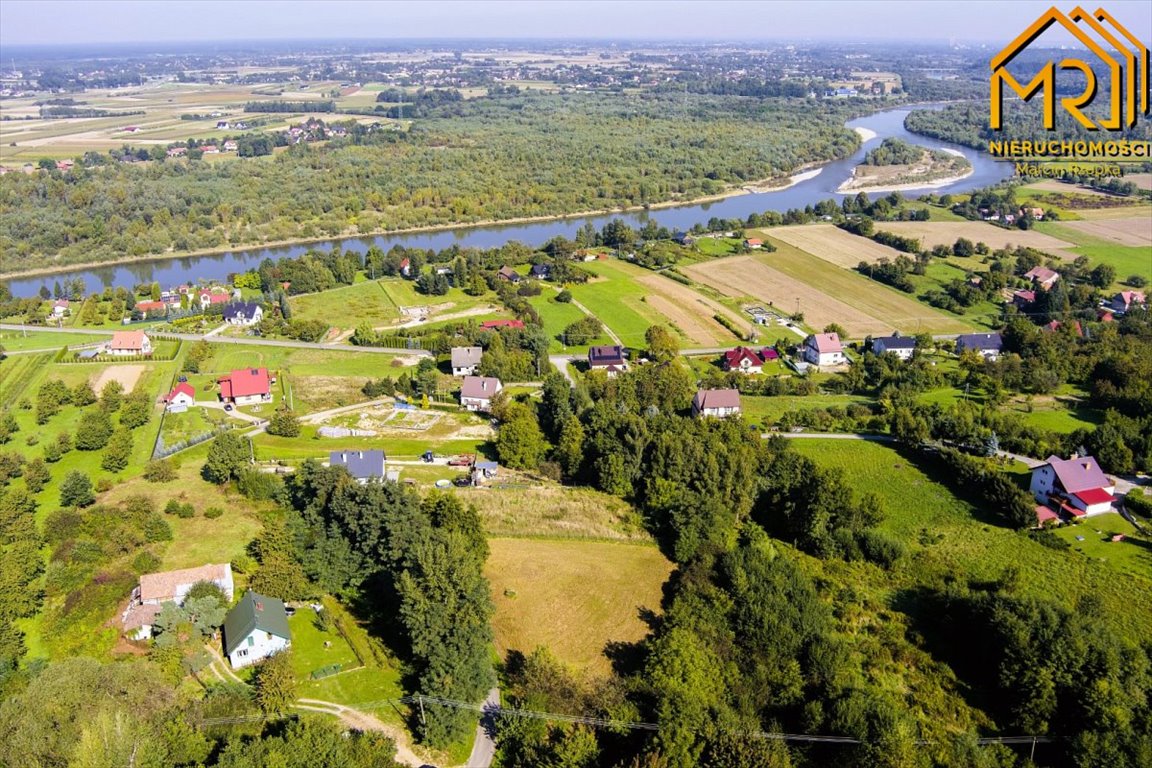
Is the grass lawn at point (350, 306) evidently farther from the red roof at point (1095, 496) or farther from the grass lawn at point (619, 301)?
the red roof at point (1095, 496)

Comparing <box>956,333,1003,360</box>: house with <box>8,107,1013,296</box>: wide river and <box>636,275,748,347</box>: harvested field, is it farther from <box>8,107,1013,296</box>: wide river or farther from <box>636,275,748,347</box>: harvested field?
<box>8,107,1013,296</box>: wide river

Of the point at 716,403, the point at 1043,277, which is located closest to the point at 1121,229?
the point at 1043,277

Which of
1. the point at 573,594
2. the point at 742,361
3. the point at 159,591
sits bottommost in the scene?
the point at 573,594

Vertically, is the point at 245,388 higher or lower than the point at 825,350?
higher

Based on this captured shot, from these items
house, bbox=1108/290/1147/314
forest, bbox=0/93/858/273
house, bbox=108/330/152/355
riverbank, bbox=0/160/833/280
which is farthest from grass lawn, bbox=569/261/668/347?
house, bbox=1108/290/1147/314

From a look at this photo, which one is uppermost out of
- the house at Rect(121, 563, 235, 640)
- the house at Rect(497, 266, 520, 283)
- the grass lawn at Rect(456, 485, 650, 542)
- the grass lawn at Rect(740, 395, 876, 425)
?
the house at Rect(497, 266, 520, 283)

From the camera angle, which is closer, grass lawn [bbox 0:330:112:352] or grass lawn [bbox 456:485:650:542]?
grass lawn [bbox 456:485:650:542]

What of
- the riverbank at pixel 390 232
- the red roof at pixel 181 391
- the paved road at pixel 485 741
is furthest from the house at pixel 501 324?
the riverbank at pixel 390 232

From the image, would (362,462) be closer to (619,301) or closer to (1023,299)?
(619,301)

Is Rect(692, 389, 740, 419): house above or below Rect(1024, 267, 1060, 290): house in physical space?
below
